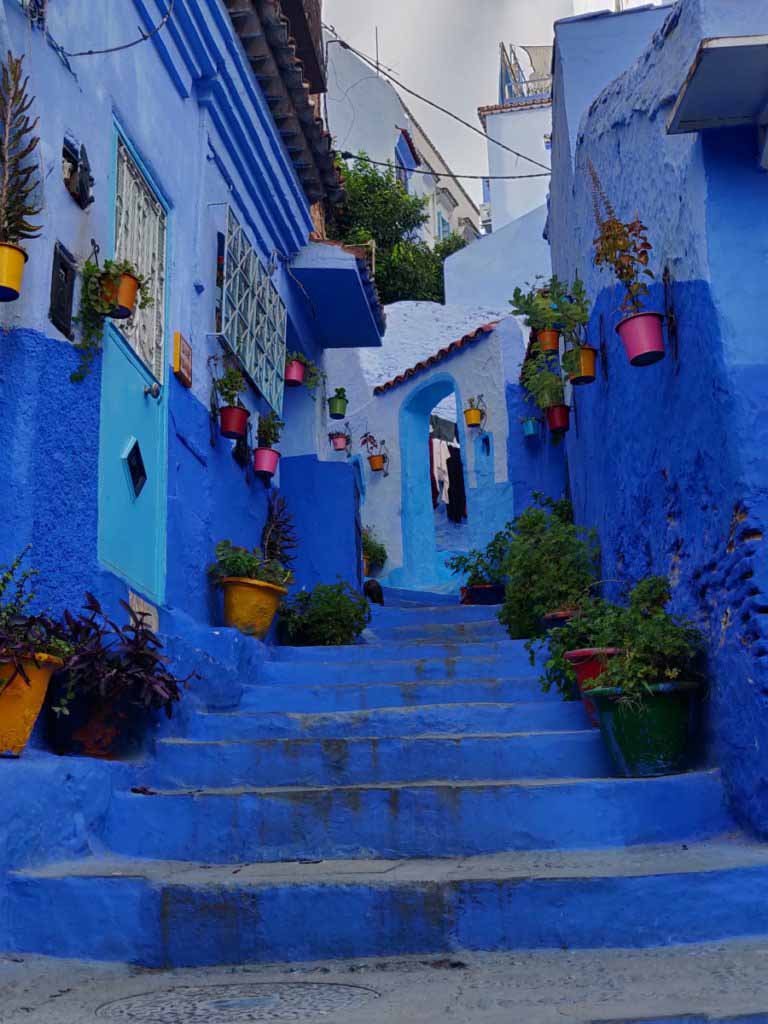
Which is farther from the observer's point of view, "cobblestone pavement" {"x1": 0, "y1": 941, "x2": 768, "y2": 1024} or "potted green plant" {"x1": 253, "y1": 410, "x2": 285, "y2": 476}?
"potted green plant" {"x1": 253, "y1": 410, "x2": 285, "y2": 476}

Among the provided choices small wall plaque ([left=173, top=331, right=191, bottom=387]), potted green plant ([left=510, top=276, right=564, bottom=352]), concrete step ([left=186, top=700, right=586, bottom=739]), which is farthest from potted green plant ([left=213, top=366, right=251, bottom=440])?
concrete step ([left=186, top=700, right=586, bottom=739])

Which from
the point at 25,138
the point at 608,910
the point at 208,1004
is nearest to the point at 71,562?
the point at 25,138

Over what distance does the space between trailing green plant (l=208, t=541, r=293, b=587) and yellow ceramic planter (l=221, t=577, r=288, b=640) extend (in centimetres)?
5

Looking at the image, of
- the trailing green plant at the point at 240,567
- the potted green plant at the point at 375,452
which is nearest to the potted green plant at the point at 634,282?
the trailing green plant at the point at 240,567

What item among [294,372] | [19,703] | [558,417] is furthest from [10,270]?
[558,417]

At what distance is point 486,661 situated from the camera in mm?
6754

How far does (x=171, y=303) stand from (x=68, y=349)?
1700 mm

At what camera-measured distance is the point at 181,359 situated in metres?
6.82

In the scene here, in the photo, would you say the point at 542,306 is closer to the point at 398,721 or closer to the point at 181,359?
the point at 181,359

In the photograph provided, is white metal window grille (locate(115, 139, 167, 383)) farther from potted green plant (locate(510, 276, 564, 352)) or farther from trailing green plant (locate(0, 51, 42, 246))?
potted green plant (locate(510, 276, 564, 352))

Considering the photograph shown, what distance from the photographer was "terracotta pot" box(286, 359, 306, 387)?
9907 mm

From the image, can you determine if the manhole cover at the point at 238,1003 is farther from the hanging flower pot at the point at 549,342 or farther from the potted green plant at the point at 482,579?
the potted green plant at the point at 482,579

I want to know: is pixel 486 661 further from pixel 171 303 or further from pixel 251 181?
pixel 251 181

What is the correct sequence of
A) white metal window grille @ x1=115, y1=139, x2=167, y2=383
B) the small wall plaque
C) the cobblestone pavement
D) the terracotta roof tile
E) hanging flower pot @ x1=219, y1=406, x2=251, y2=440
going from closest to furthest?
the cobblestone pavement → white metal window grille @ x1=115, y1=139, x2=167, y2=383 → the small wall plaque → hanging flower pot @ x1=219, y1=406, x2=251, y2=440 → the terracotta roof tile
